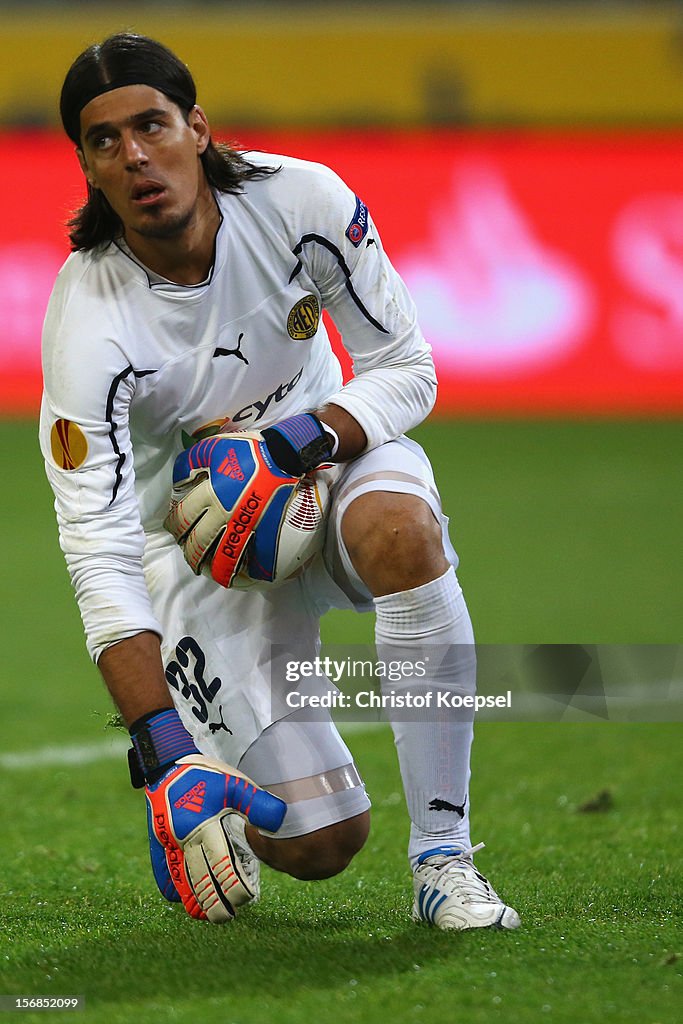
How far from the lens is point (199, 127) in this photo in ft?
10.6

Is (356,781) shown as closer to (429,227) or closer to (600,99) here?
(429,227)

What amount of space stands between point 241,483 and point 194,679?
61 centimetres

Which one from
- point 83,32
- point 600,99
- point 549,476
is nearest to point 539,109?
point 600,99

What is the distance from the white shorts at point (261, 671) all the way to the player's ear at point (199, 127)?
785 millimetres

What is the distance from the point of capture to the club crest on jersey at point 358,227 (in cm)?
325

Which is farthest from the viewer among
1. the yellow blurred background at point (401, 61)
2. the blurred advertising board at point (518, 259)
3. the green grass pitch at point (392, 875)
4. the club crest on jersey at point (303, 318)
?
the yellow blurred background at point (401, 61)

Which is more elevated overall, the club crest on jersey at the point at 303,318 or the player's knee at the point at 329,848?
the club crest on jersey at the point at 303,318

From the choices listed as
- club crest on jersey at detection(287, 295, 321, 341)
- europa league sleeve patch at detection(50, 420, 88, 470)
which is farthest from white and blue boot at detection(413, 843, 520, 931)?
club crest on jersey at detection(287, 295, 321, 341)

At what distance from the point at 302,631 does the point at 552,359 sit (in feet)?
29.3

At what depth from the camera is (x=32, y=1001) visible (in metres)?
2.53

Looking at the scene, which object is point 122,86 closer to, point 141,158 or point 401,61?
point 141,158

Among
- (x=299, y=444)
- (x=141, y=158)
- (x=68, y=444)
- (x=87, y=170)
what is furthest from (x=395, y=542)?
(x=87, y=170)

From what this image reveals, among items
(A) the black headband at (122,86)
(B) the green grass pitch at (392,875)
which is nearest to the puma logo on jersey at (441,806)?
(B) the green grass pitch at (392,875)

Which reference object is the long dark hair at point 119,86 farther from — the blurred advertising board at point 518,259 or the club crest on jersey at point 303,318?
the blurred advertising board at point 518,259
